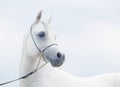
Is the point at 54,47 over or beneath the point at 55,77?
over

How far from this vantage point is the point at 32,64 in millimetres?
10141

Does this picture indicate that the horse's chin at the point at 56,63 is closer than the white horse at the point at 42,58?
Yes

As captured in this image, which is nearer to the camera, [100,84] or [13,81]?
[13,81]

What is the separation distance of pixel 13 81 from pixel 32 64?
540 millimetres

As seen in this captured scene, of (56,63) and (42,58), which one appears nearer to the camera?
(56,63)

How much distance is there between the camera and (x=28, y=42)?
33.3 feet

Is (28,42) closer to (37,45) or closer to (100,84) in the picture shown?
(37,45)

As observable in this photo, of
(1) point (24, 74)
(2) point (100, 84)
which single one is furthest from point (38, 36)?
(2) point (100, 84)

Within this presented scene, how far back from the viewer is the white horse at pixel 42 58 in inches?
392

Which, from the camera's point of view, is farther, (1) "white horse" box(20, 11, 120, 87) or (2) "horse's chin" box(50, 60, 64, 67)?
(1) "white horse" box(20, 11, 120, 87)

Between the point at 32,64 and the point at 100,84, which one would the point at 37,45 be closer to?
the point at 32,64

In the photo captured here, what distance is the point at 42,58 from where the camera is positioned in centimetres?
1014

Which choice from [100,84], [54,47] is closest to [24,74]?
[54,47]

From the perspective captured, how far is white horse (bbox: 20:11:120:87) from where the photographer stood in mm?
9953
